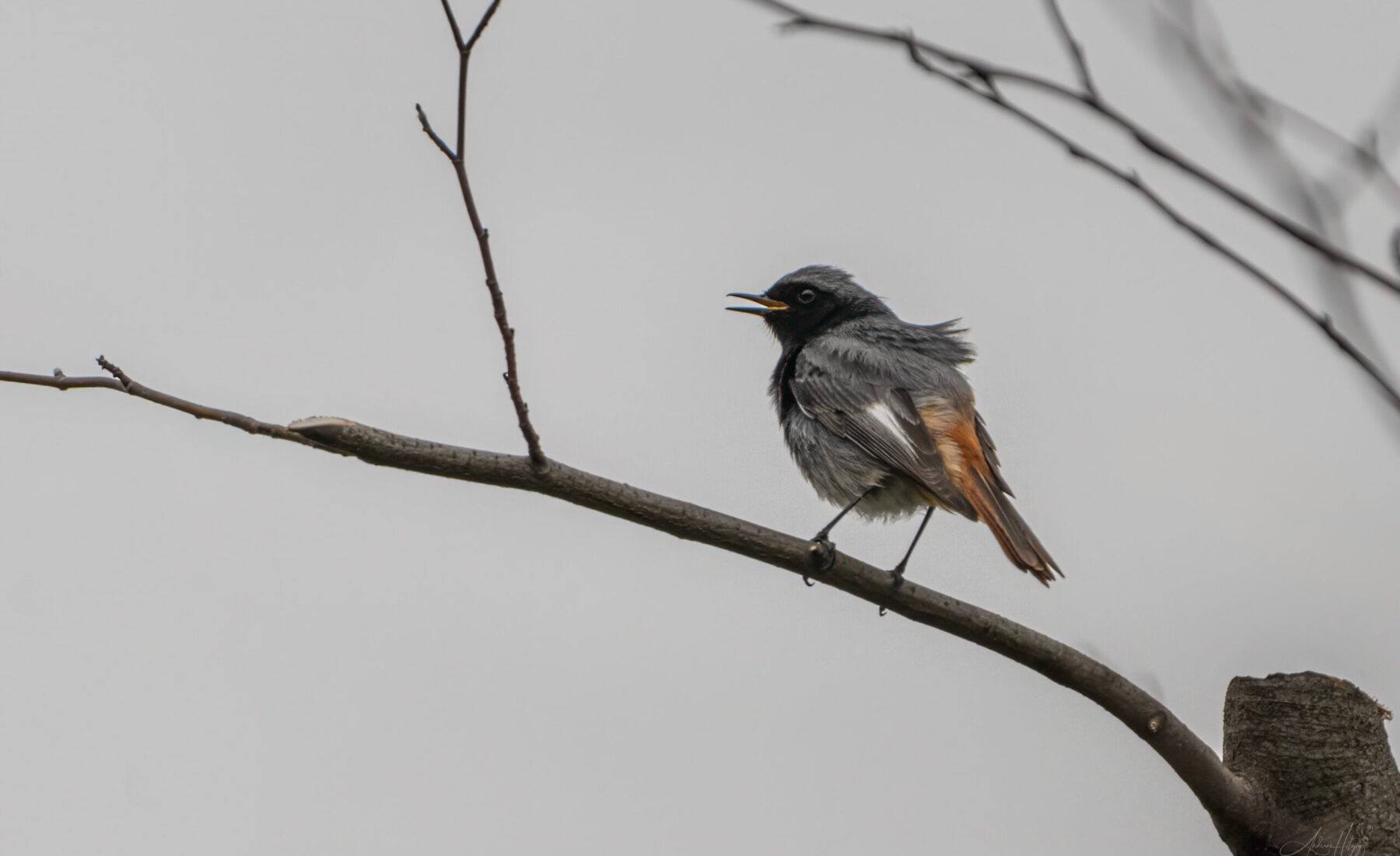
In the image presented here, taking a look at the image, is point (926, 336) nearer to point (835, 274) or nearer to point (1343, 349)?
point (835, 274)

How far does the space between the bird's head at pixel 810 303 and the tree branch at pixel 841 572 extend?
3.40 metres

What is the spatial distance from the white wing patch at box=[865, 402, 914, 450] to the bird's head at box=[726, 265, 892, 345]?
1.39 metres

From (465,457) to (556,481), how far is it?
0.30m

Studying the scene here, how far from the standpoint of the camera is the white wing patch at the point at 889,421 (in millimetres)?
6605

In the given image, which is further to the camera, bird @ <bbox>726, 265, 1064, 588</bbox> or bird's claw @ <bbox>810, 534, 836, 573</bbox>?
bird @ <bbox>726, 265, 1064, 588</bbox>

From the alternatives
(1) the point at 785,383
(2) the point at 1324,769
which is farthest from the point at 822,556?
(1) the point at 785,383

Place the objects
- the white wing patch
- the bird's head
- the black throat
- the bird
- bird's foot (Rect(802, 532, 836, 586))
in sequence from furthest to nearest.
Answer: the bird's head
the black throat
the white wing patch
the bird
bird's foot (Rect(802, 532, 836, 586))

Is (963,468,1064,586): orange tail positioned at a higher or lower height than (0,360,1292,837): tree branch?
higher

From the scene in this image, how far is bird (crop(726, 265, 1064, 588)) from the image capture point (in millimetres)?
6250

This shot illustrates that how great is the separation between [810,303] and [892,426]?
1838mm

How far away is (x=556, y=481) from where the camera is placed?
4238 mm
